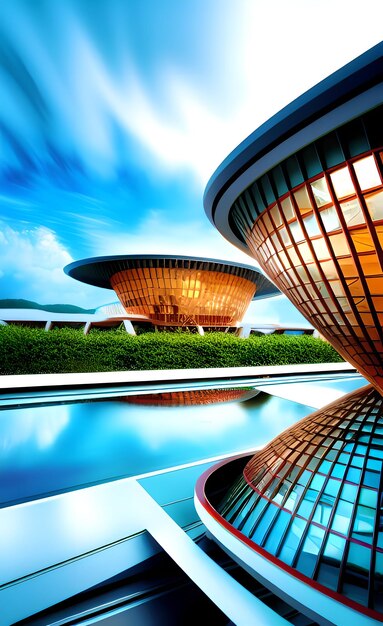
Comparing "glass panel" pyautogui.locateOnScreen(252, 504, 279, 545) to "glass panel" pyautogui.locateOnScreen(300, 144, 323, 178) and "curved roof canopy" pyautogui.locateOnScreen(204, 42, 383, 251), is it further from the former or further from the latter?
"curved roof canopy" pyautogui.locateOnScreen(204, 42, 383, 251)

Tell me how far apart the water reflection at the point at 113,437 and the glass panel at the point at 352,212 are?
4.38m

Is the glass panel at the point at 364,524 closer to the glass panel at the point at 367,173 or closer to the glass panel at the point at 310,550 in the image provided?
the glass panel at the point at 310,550

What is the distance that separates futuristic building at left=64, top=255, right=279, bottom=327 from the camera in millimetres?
23359

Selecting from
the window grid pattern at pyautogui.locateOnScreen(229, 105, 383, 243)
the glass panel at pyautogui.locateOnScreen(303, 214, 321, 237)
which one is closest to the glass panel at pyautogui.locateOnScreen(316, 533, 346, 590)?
the glass panel at pyautogui.locateOnScreen(303, 214, 321, 237)

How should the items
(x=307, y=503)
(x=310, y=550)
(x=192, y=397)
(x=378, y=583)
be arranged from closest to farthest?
(x=378, y=583) → (x=310, y=550) → (x=307, y=503) → (x=192, y=397)

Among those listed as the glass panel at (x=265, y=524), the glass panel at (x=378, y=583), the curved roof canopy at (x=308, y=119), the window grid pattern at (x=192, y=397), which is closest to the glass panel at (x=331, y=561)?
the glass panel at (x=378, y=583)

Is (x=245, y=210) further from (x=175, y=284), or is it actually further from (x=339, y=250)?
(x=175, y=284)

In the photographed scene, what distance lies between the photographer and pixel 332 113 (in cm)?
397

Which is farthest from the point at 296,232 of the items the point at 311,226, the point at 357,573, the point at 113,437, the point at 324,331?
the point at 113,437

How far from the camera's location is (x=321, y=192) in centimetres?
458

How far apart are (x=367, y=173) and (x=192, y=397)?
8.04m

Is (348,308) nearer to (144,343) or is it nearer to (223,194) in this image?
(223,194)

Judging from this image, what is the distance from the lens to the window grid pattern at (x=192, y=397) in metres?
9.56

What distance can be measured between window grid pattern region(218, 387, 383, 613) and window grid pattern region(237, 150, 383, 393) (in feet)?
5.14
